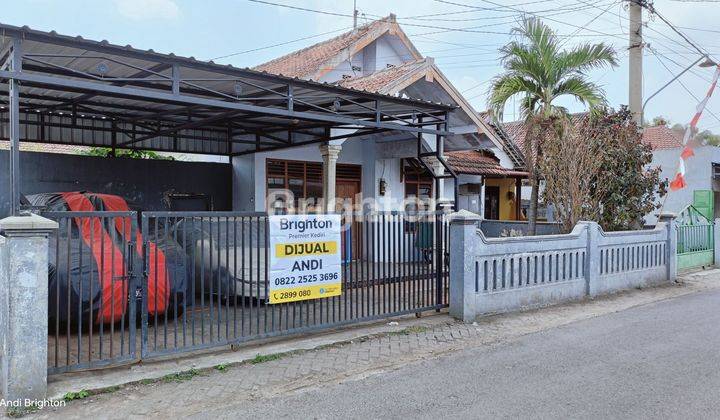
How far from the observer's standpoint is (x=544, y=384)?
17.6 ft

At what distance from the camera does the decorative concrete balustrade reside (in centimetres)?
809

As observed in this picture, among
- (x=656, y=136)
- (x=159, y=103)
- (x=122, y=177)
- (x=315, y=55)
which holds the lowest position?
(x=122, y=177)

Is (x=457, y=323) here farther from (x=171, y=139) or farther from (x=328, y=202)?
(x=171, y=139)

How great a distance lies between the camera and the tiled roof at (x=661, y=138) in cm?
2294

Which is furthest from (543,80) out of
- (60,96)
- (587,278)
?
(60,96)

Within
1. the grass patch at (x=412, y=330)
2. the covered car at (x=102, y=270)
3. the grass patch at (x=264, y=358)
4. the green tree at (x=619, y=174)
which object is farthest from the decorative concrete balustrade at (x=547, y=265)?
the covered car at (x=102, y=270)

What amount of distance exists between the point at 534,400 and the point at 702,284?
9.50m

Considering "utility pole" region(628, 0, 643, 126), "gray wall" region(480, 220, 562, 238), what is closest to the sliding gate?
"gray wall" region(480, 220, 562, 238)

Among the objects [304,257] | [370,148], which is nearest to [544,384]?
[304,257]

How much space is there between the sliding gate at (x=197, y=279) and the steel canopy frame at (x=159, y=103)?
1.18 m

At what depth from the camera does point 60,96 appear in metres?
9.47

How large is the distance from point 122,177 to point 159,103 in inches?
146

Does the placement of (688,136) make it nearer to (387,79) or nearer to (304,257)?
(387,79)

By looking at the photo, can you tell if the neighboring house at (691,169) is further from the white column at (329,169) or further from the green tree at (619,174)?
the white column at (329,169)
